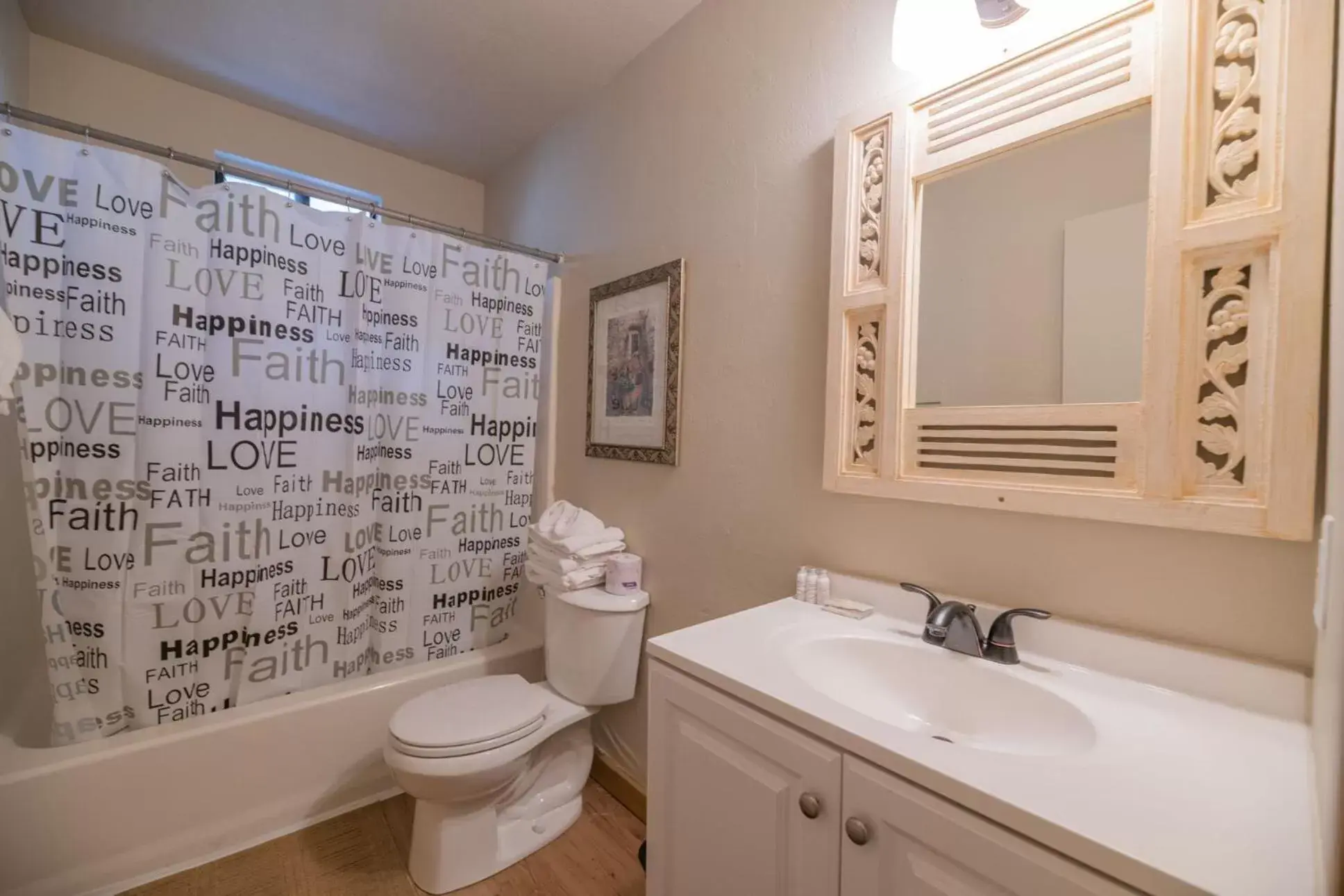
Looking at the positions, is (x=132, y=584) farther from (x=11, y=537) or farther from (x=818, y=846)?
(x=818, y=846)

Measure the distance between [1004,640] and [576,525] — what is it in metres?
1.23

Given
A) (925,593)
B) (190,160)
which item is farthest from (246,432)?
(925,593)

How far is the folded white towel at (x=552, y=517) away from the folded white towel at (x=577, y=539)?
2 centimetres

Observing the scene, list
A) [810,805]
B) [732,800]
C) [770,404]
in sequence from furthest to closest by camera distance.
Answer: [770,404], [732,800], [810,805]

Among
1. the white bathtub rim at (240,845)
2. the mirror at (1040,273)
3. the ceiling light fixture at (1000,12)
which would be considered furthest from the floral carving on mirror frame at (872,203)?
the white bathtub rim at (240,845)

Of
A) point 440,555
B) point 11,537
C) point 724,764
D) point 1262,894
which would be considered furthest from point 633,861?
point 11,537

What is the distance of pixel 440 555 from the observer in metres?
1.91

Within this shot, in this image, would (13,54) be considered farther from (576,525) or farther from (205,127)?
(576,525)

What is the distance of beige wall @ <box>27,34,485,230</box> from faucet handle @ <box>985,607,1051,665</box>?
2827mm

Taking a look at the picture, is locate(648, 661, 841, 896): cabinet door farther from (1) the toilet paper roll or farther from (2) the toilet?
(1) the toilet paper roll

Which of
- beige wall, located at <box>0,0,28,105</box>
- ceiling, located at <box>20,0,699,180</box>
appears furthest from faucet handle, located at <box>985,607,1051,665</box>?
beige wall, located at <box>0,0,28,105</box>

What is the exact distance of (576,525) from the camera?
1771mm

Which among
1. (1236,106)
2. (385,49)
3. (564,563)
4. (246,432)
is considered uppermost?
(385,49)

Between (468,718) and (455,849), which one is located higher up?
(468,718)
